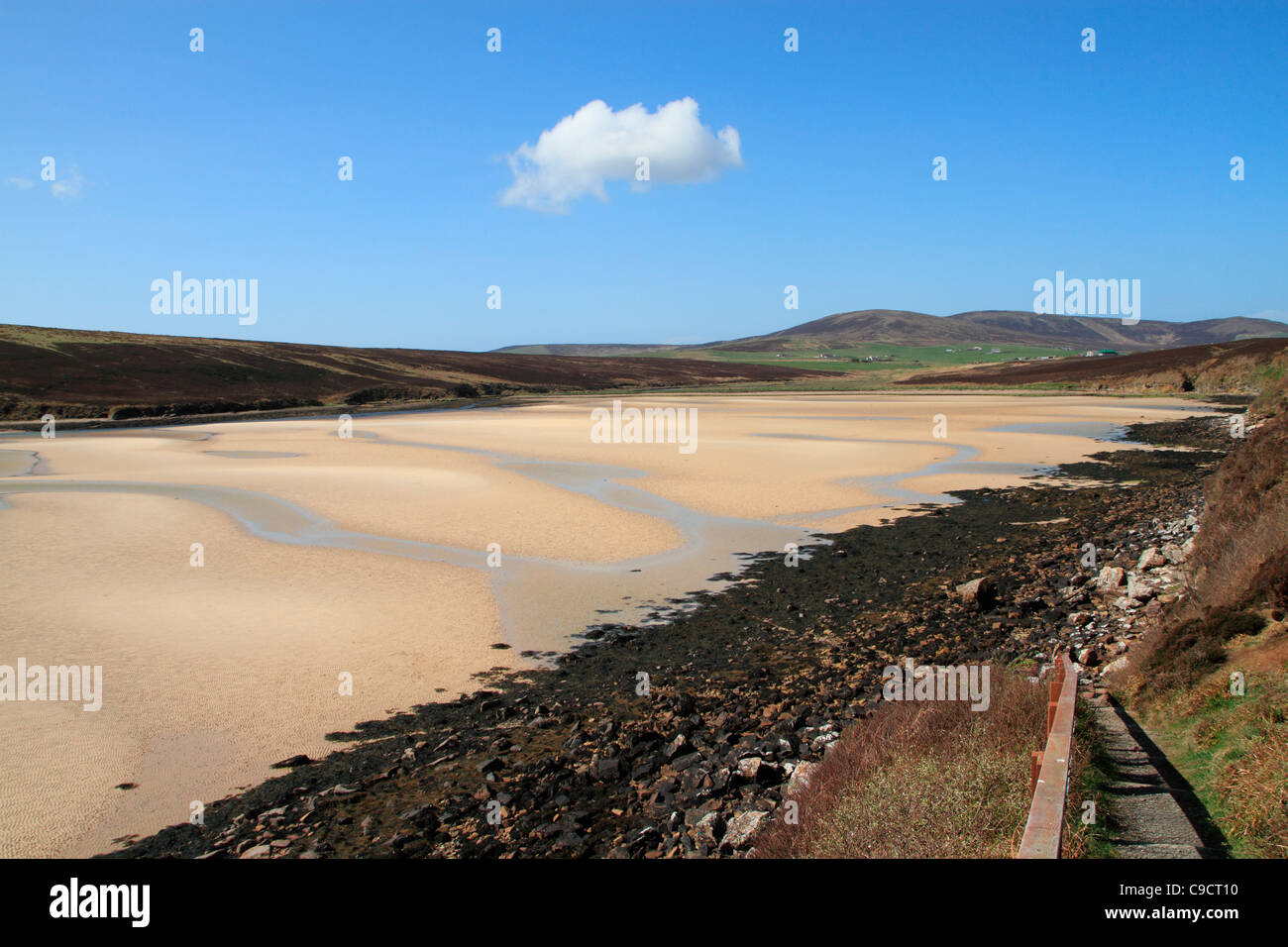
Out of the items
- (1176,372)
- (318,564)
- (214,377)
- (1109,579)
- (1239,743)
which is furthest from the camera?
(214,377)

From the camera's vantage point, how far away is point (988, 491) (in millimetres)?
21016


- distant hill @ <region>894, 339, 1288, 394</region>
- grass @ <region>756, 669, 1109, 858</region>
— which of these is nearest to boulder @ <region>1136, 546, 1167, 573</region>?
grass @ <region>756, 669, 1109, 858</region>

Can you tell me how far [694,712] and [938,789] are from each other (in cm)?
377

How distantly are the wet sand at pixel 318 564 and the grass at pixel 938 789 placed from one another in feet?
16.6

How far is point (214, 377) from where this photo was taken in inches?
2564

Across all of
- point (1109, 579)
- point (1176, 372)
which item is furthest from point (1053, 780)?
point (1176, 372)

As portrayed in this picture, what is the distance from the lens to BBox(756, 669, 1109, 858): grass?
4133 millimetres

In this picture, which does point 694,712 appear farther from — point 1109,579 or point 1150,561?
point 1150,561

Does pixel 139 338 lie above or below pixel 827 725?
above

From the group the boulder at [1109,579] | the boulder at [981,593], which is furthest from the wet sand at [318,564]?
the boulder at [1109,579]

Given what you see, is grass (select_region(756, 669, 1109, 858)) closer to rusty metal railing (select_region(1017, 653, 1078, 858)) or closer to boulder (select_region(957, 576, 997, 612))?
rusty metal railing (select_region(1017, 653, 1078, 858))
